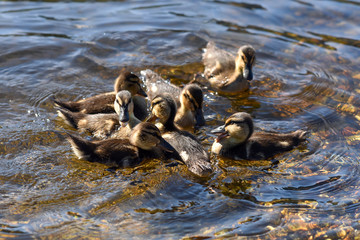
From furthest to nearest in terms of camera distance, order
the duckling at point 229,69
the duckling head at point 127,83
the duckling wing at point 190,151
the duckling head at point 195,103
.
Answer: the duckling at point 229,69 → the duckling head at point 127,83 → the duckling head at point 195,103 → the duckling wing at point 190,151

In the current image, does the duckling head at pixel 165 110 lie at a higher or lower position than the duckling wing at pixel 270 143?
higher

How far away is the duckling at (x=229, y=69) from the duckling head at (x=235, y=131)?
1.65 m

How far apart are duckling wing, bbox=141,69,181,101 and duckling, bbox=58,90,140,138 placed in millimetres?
904

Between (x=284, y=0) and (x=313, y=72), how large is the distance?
3.08m

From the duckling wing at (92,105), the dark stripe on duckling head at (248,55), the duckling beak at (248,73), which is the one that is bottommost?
the duckling wing at (92,105)

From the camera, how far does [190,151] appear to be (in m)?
5.08

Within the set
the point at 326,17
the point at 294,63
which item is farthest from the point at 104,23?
the point at 326,17

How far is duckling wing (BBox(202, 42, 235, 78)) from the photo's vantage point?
7.18 metres

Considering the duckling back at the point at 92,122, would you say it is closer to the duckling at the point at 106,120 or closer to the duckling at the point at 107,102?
the duckling at the point at 106,120

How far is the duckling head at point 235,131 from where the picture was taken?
5207 millimetres

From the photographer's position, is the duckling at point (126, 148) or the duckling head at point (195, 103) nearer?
the duckling at point (126, 148)

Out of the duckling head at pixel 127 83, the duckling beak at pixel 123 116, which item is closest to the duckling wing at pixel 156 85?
the duckling head at pixel 127 83

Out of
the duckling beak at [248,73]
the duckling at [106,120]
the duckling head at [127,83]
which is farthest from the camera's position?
the duckling beak at [248,73]

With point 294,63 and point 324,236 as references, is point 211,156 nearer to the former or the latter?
point 324,236
